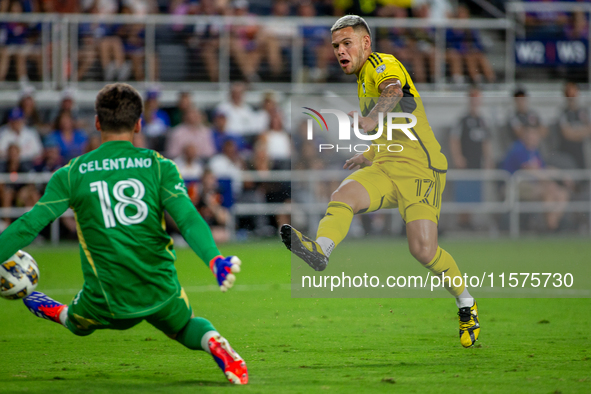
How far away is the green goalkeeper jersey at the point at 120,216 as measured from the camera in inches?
157

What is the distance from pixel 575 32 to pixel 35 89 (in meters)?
11.2

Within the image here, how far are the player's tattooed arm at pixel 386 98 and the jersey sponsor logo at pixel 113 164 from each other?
173 cm

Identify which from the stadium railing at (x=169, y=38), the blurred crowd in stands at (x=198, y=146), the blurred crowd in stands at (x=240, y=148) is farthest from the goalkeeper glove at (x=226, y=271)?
the stadium railing at (x=169, y=38)

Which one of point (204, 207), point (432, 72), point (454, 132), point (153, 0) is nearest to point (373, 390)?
point (454, 132)

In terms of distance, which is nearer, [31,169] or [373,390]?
[373,390]

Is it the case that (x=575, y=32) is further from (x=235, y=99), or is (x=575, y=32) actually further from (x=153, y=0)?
(x=153, y=0)

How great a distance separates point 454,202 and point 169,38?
21.2ft

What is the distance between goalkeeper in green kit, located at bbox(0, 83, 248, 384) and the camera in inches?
157

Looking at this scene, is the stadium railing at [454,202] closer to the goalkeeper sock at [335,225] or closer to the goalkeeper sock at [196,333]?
the goalkeeper sock at [335,225]

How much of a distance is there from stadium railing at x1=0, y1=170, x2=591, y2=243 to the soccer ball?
7225 millimetres

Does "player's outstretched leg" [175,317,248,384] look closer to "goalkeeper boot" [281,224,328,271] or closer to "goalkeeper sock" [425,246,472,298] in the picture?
"goalkeeper boot" [281,224,328,271]

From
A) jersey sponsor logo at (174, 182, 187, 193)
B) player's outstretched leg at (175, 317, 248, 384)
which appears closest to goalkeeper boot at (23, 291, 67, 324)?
player's outstretched leg at (175, 317, 248, 384)

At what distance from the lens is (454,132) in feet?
36.9

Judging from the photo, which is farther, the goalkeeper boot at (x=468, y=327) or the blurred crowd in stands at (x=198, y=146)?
the blurred crowd in stands at (x=198, y=146)
